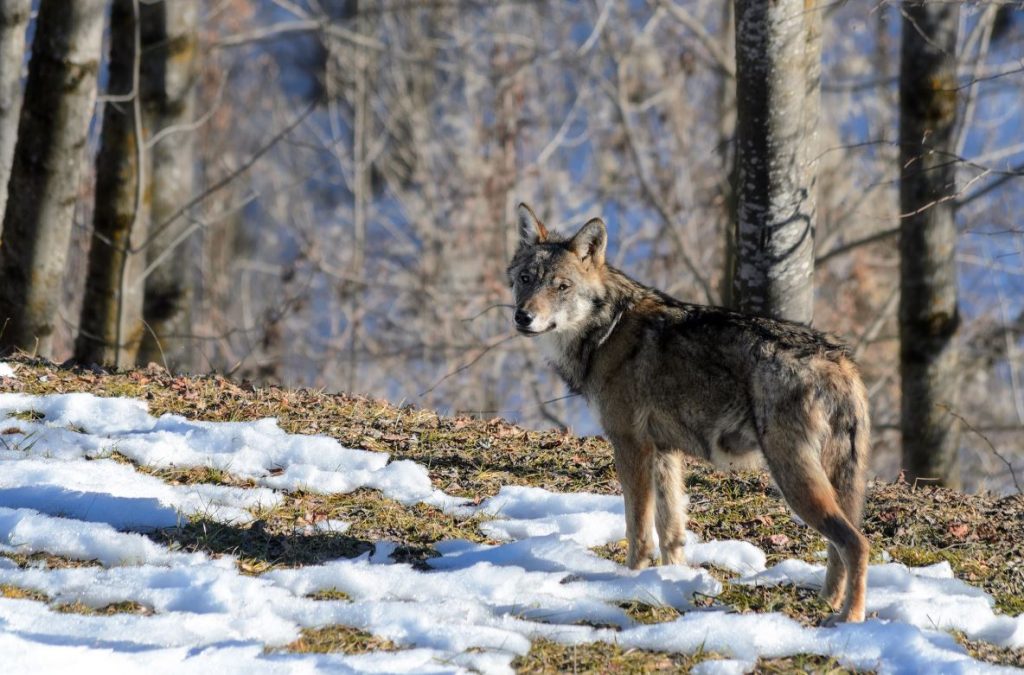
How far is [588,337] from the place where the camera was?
6.78 metres

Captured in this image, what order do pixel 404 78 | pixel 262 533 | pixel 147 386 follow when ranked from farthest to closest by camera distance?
pixel 404 78 < pixel 147 386 < pixel 262 533

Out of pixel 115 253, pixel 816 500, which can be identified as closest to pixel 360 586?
pixel 816 500

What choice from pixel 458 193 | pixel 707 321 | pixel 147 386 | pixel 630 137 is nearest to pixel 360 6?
pixel 458 193

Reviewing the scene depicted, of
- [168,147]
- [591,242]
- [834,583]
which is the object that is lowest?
[834,583]

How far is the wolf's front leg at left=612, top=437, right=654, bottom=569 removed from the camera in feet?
20.2

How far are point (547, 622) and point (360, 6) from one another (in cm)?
2028

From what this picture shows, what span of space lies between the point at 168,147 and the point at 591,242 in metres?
8.16

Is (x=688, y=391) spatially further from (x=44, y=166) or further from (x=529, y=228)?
(x=44, y=166)

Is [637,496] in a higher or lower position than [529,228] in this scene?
lower

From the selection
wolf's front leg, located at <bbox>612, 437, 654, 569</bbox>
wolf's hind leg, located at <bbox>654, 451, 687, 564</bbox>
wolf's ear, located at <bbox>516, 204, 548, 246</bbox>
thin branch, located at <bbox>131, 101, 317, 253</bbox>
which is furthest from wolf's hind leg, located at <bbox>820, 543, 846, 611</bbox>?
thin branch, located at <bbox>131, 101, 317, 253</bbox>

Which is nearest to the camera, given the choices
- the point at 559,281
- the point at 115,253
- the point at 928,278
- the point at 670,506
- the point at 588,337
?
the point at 670,506

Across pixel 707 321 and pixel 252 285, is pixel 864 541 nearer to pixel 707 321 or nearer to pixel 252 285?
pixel 707 321

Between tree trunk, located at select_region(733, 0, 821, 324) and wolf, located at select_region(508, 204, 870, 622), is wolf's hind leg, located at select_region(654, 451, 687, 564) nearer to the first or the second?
wolf, located at select_region(508, 204, 870, 622)

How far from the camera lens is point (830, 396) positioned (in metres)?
5.63
